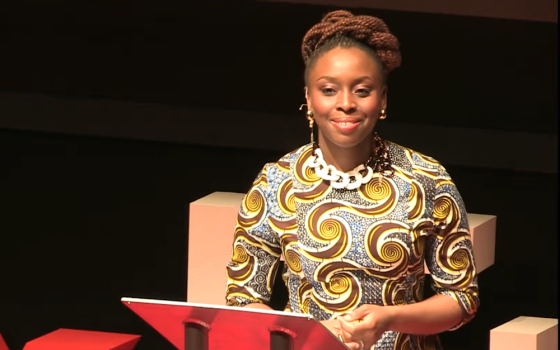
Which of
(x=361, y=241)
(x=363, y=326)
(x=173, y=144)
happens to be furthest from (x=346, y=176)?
(x=173, y=144)

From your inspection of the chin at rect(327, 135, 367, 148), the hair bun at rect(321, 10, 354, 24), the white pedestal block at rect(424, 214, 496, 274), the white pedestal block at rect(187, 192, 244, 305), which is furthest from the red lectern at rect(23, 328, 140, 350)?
the hair bun at rect(321, 10, 354, 24)

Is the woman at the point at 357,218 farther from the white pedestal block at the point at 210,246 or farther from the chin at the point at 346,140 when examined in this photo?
the white pedestal block at the point at 210,246

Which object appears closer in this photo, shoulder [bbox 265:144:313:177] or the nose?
the nose

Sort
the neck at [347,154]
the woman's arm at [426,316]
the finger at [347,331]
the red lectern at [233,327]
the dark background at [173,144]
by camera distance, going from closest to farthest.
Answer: the red lectern at [233,327] → the finger at [347,331] → the woman's arm at [426,316] → the neck at [347,154] → the dark background at [173,144]

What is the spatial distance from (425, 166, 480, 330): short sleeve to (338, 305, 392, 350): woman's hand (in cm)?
23

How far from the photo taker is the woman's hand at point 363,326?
2.88m

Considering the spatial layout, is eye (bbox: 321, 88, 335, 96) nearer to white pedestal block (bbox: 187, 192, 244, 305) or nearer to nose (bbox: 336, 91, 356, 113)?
nose (bbox: 336, 91, 356, 113)

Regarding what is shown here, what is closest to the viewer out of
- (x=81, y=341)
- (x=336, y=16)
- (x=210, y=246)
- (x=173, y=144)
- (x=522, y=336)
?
(x=336, y=16)

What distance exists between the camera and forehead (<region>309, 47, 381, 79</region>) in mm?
3045

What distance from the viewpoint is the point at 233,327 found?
2.85 meters

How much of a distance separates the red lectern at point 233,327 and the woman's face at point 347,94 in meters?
0.46

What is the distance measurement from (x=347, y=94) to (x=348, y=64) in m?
0.06

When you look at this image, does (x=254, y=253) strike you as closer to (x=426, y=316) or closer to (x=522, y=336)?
(x=426, y=316)

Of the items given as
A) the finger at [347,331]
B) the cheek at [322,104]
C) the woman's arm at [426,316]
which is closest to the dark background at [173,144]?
the woman's arm at [426,316]
